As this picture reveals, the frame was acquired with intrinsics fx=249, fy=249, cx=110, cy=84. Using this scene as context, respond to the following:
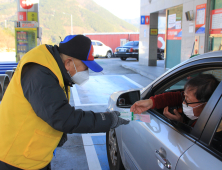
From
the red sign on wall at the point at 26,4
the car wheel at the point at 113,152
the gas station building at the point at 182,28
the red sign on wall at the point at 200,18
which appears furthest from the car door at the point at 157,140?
the red sign on wall at the point at 26,4

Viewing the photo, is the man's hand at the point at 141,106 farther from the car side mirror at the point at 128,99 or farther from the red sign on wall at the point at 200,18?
the red sign on wall at the point at 200,18

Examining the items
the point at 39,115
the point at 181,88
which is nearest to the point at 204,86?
the point at 181,88

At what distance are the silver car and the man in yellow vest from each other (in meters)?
0.42

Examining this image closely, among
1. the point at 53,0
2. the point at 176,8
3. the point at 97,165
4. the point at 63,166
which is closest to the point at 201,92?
the point at 97,165

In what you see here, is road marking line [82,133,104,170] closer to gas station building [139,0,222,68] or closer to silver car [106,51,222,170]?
silver car [106,51,222,170]

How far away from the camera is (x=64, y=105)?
5.40ft

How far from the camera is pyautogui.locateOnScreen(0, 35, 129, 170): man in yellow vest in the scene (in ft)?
5.25

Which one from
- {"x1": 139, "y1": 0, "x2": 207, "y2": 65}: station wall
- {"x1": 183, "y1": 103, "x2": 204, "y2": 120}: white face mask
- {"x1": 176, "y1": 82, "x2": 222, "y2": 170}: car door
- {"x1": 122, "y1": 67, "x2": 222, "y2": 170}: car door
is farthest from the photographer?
{"x1": 139, "y1": 0, "x2": 207, "y2": 65}: station wall

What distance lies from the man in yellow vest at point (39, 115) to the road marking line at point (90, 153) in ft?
6.32

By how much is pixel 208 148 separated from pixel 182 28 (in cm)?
989

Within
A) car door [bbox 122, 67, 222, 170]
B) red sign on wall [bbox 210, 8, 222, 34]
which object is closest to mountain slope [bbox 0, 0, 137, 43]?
red sign on wall [bbox 210, 8, 222, 34]

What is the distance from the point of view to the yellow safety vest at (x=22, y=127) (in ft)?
5.51

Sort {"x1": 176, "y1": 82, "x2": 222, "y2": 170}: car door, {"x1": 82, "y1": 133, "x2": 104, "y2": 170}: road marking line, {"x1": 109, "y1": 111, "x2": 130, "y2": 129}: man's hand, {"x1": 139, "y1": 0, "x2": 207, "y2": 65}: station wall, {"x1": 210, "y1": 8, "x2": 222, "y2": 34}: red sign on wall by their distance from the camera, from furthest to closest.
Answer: {"x1": 139, "y1": 0, "x2": 207, "y2": 65}: station wall
{"x1": 210, "y1": 8, "x2": 222, "y2": 34}: red sign on wall
{"x1": 82, "y1": 133, "x2": 104, "y2": 170}: road marking line
{"x1": 109, "y1": 111, "x2": 130, "y2": 129}: man's hand
{"x1": 176, "y1": 82, "x2": 222, "y2": 170}: car door

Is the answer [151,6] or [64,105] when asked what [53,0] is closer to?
[151,6]
